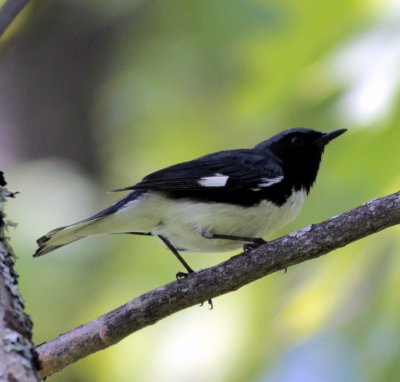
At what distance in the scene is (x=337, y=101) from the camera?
3.02 m

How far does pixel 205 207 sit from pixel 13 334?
6.66 feet

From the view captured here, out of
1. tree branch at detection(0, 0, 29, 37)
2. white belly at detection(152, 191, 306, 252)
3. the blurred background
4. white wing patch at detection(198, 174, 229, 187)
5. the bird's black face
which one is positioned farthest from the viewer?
the bird's black face

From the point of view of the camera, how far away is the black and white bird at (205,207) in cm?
353

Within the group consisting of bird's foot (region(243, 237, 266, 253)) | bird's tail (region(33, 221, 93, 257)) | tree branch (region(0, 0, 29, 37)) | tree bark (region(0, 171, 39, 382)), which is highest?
tree branch (region(0, 0, 29, 37))

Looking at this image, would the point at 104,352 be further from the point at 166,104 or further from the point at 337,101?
the point at 337,101

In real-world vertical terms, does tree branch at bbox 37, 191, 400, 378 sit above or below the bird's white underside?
below

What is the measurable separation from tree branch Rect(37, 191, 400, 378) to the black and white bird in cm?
64

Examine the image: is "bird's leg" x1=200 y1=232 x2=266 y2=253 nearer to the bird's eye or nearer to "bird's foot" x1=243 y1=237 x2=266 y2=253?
"bird's foot" x1=243 y1=237 x2=266 y2=253

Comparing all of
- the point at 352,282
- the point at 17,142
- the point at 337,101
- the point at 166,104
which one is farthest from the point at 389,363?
the point at 17,142

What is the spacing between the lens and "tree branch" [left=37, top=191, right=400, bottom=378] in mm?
2557

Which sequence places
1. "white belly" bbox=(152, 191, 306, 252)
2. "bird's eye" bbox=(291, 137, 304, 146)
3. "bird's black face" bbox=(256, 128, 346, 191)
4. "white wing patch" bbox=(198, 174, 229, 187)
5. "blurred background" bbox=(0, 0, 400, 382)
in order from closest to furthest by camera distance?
"blurred background" bbox=(0, 0, 400, 382) → "white belly" bbox=(152, 191, 306, 252) → "white wing patch" bbox=(198, 174, 229, 187) → "bird's black face" bbox=(256, 128, 346, 191) → "bird's eye" bbox=(291, 137, 304, 146)

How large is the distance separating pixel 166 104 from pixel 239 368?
1685mm

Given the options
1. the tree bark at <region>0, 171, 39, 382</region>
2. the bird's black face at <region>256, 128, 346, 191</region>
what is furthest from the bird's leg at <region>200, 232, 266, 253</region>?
the tree bark at <region>0, 171, 39, 382</region>

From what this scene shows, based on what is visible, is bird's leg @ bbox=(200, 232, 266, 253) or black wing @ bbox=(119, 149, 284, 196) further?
black wing @ bbox=(119, 149, 284, 196)
